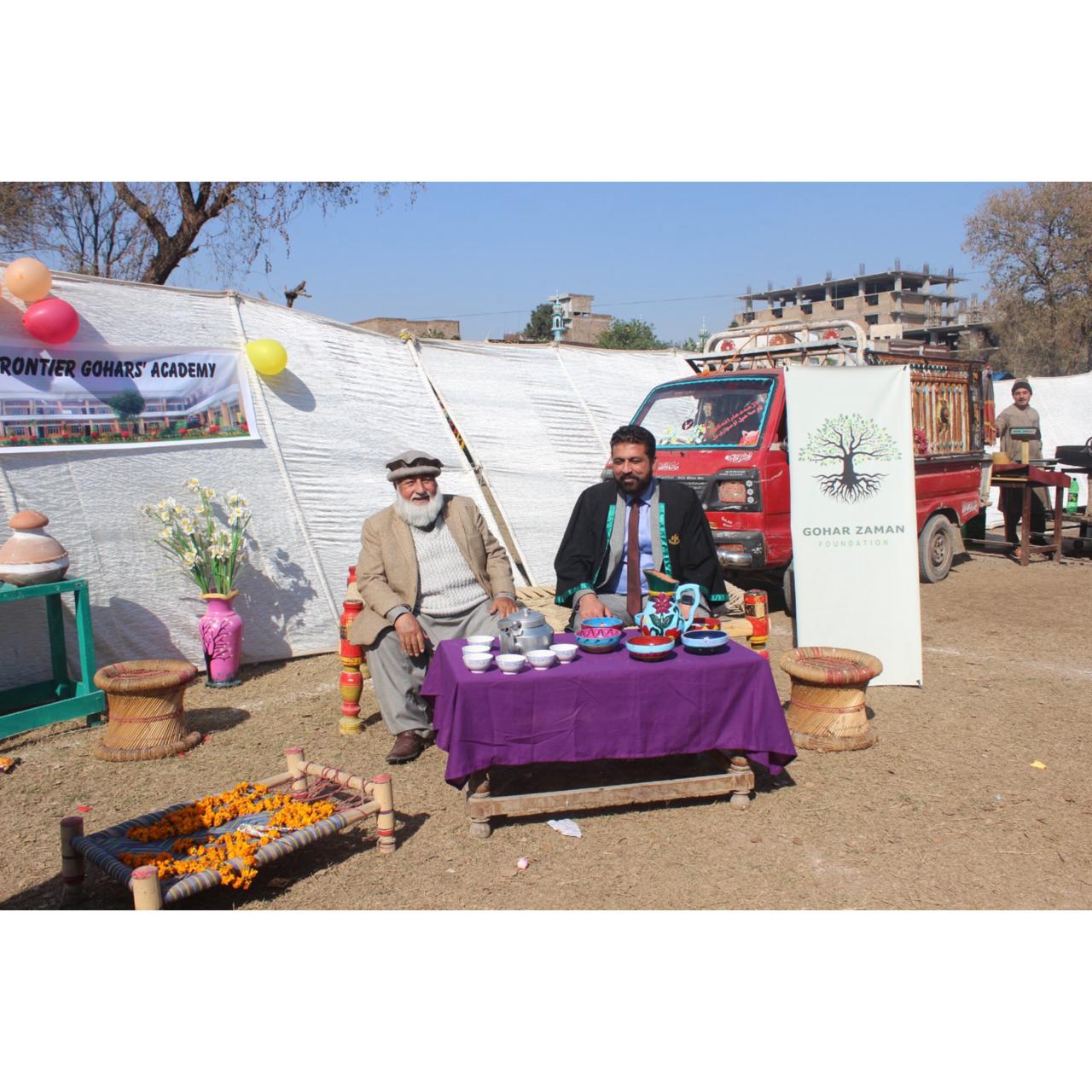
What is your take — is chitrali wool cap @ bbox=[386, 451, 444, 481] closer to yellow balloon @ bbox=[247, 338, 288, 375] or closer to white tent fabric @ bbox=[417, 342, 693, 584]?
yellow balloon @ bbox=[247, 338, 288, 375]

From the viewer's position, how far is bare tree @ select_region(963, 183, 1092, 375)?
2361 centimetres

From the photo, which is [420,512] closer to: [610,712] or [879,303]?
[610,712]

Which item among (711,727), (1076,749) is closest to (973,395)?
(1076,749)

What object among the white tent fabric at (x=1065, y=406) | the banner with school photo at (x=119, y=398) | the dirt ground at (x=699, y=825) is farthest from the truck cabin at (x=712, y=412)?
the white tent fabric at (x=1065, y=406)

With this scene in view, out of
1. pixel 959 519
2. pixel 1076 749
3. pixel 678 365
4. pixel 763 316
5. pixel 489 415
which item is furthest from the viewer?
pixel 763 316

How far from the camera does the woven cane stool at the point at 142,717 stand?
16.3 ft

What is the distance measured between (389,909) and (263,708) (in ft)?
9.27

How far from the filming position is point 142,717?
497cm

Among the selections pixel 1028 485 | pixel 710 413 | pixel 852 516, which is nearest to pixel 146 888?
pixel 852 516

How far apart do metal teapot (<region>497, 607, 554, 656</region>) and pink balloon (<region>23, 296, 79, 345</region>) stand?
3854 millimetres

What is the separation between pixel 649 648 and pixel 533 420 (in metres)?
5.80

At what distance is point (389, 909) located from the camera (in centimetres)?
337

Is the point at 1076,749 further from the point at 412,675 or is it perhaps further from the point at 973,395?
the point at 973,395

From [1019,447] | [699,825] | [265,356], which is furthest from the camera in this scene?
[1019,447]
